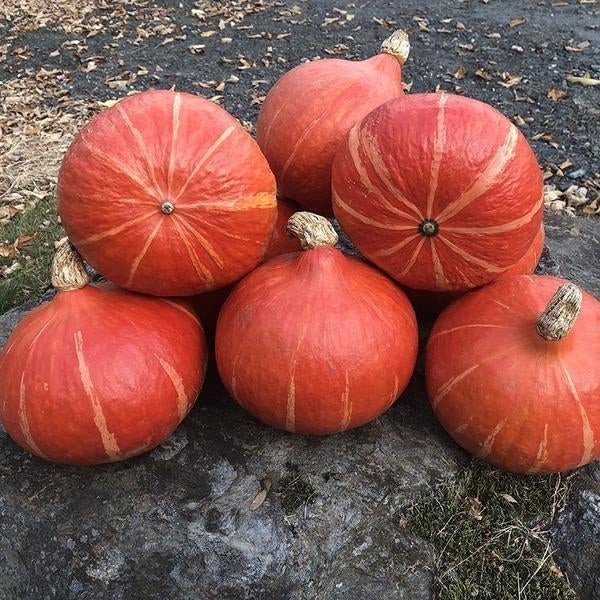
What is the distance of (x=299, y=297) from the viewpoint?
82.7 inches

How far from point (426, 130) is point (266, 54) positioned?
560cm

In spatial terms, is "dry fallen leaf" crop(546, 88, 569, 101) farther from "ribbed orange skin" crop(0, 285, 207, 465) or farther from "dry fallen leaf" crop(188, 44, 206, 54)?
"ribbed orange skin" crop(0, 285, 207, 465)

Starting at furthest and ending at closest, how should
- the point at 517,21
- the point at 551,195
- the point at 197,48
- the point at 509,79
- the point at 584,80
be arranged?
the point at 517,21 < the point at 197,48 < the point at 509,79 < the point at 584,80 < the point at 551,195

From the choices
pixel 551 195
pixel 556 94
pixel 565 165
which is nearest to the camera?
pixel 551 195

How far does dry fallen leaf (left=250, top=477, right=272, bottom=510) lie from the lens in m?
2.17

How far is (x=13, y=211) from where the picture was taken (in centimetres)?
509

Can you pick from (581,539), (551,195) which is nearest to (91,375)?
(581,539)

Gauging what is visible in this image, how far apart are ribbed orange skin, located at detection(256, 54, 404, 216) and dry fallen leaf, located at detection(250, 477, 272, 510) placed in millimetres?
1128

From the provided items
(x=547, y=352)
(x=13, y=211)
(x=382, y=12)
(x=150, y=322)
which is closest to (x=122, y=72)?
(x=13, y=211)

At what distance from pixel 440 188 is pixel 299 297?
0.56m

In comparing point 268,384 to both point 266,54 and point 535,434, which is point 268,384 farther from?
point 266,54

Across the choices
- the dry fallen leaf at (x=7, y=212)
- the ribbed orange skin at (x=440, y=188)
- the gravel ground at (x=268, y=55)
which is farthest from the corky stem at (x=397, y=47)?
the dry fallen leaf at (x=7, y=212)

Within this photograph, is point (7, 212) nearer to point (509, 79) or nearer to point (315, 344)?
point (315, 344)

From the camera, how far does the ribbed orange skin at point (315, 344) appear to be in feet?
6.81
